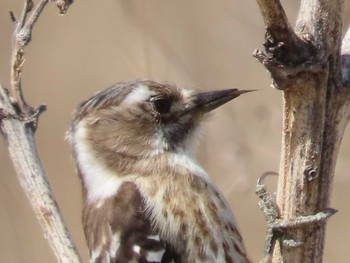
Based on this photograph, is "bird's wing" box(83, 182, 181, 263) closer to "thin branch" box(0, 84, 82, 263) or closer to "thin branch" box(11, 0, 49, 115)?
"thin branch" box(0, 84, 82, 263)

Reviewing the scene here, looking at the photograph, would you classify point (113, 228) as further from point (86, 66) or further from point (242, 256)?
point (86, 66)

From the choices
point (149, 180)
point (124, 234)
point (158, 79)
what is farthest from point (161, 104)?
point (158, 79)

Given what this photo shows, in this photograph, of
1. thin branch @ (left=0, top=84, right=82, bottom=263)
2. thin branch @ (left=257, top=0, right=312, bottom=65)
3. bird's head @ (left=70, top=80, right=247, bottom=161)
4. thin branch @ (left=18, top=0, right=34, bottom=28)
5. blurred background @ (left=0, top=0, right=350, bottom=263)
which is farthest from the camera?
blurred background @ (left=0, top=0, right=350, bottom=263)

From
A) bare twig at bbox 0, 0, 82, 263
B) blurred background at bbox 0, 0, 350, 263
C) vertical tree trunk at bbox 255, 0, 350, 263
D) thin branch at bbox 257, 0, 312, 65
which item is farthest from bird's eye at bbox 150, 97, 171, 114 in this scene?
blurred background at bbox 0, 0, 350, 263

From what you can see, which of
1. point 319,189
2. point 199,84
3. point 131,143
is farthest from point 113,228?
point 199,84

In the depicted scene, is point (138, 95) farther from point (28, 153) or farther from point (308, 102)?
point (308, 102)

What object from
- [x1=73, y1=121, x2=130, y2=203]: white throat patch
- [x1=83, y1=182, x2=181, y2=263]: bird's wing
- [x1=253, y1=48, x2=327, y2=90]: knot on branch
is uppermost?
[x1=253, y1=48, x2=327, y2=90]: knot on branch

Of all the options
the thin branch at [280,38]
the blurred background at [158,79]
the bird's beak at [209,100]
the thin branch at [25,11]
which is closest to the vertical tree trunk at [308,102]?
the thin branch at [280,38]
